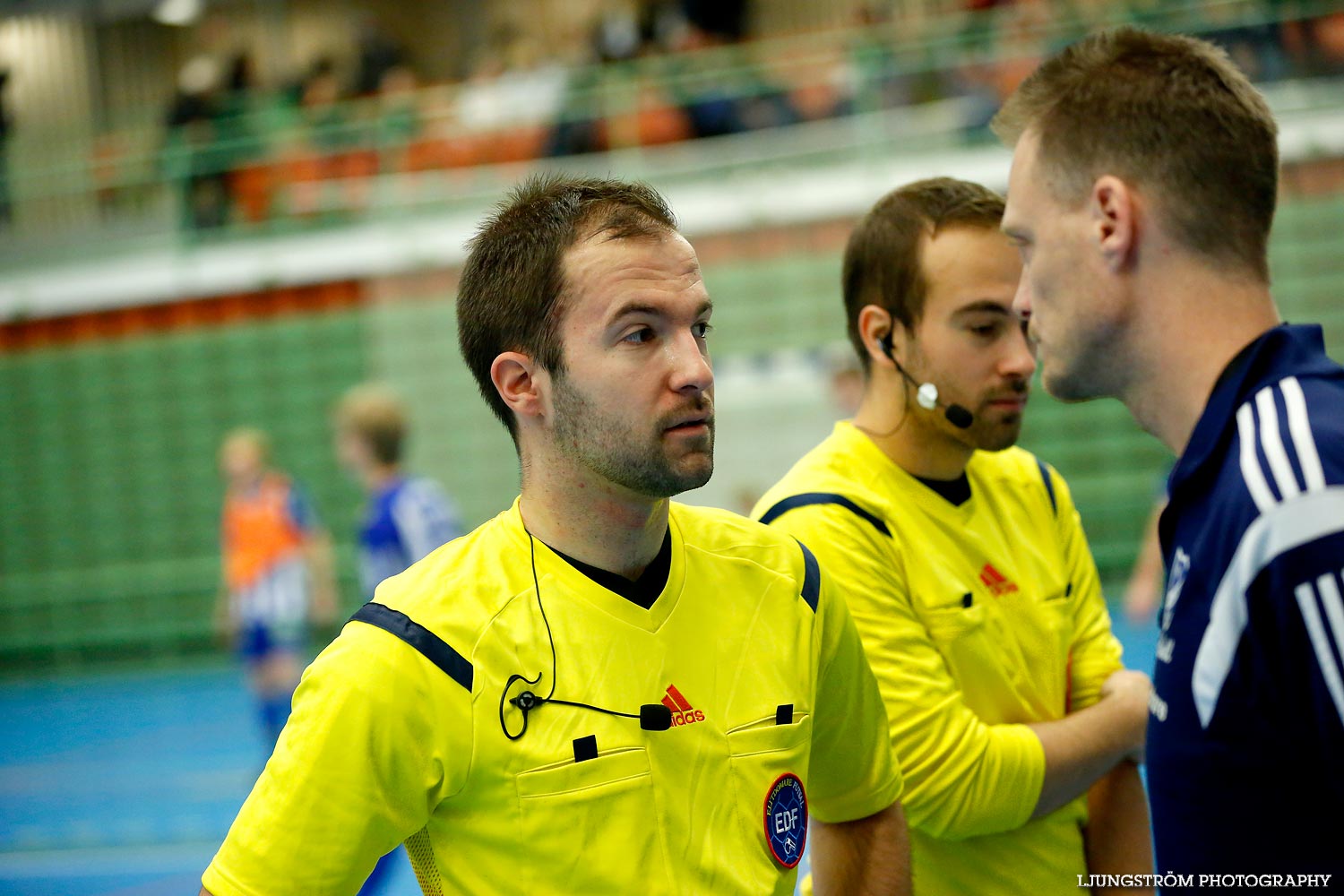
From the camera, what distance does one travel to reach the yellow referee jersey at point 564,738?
5.90ft

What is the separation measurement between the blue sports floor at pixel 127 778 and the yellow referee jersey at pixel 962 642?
4.54 m

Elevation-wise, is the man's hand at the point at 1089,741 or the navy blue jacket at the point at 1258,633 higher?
the navy blue jacket at the point at 1258,633

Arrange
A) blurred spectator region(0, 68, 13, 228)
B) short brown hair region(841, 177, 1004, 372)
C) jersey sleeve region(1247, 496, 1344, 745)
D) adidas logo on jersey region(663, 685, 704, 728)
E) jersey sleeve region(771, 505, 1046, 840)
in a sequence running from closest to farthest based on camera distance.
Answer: jersey sleeve region(1247, 496, 1344, 745) → adidas logo on jersey region(663, 685, 704, 728) → jersey sleeve region(771, 505, 1046, 840) → short brown hair region(841, 177, 1004, 372) → blurred spectator region(0, 68, 13, 228)

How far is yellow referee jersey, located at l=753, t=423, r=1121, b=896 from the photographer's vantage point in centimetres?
230

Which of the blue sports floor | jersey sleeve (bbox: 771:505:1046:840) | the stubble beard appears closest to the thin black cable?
the stubble beard

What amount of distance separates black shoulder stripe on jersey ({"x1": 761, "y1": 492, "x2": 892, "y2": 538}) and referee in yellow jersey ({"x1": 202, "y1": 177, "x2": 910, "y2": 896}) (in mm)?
234

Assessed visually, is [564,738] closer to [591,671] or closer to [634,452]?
[591,671]

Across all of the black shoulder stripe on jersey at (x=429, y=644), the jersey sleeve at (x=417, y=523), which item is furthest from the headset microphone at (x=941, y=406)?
the jersey sleeve at (x=417, y=523)

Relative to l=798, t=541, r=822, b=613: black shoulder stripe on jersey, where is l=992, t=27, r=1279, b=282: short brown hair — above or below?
above

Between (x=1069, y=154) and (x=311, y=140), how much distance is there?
13.3m

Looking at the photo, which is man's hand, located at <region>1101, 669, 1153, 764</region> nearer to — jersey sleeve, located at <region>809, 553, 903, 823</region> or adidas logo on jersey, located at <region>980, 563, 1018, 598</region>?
adidas logo on jersey, located at <region>980, 563, 1018, 598</region>

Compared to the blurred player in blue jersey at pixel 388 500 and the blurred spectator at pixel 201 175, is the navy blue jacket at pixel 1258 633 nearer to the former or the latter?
the blurred player in blue jersey at pixel 388 500

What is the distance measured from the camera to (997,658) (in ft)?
8.16

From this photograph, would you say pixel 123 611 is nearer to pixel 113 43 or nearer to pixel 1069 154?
pixel 113 43
